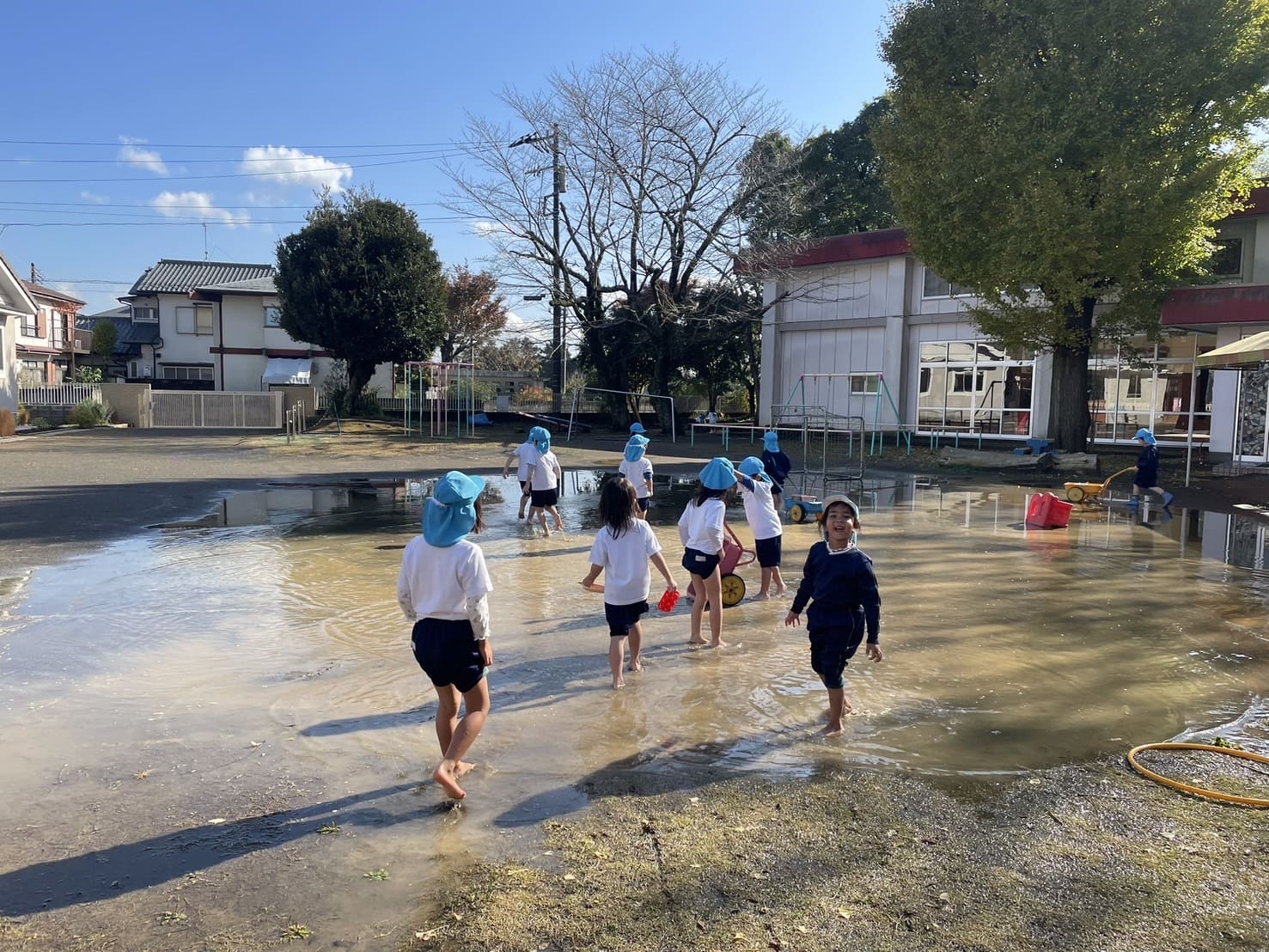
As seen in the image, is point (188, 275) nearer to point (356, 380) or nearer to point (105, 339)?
point (105, 339)

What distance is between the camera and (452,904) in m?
3.46

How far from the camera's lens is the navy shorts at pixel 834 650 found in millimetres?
5250

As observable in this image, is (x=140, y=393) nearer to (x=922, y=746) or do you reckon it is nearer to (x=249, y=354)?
(x=249, y=354)

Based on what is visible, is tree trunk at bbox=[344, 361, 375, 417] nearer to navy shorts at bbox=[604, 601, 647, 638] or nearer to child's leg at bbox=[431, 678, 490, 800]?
navy shorts at bbox=[604, 601, 647, 638]

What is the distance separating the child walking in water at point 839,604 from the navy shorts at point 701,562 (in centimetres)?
162

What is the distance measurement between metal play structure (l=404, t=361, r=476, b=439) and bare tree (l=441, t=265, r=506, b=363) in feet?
26.3

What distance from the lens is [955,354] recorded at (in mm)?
29047

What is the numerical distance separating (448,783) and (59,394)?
1377 inches

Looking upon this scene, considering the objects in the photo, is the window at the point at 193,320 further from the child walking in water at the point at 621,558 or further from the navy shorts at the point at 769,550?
the child walking in water at the point at 621,558

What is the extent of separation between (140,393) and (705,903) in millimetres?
35101

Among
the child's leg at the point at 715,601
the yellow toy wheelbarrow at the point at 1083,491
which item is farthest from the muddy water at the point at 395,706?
the yellow toy wheelbarrow at the point at 1083,491

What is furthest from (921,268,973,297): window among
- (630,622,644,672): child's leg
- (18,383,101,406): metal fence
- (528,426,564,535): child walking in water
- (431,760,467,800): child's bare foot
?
(18,383,101,406): metal fence

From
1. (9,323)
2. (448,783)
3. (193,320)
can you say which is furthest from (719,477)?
(193,320)

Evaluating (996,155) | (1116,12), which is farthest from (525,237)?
(1116,12)
